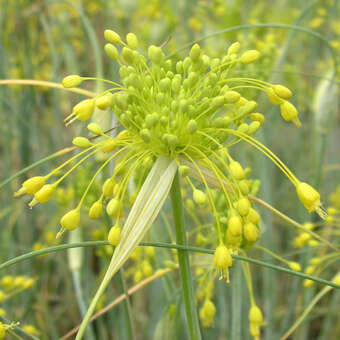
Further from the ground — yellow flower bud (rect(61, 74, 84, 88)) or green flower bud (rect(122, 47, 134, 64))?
green flower bud (rect(122, 47, 134, 64))

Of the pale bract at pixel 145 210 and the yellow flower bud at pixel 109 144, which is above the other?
the yellow flower bud at pixel 109 144

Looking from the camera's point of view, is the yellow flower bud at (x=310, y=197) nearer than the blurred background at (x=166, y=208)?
Yes

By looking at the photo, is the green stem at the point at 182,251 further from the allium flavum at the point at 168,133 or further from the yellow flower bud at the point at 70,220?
the yellow flower bud at the point at 70,220

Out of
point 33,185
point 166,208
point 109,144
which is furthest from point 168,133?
point 166,208

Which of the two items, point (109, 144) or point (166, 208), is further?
point (166, 208)

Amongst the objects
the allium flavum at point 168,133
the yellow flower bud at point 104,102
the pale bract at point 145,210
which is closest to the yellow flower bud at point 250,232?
the allium flavum at point 168,133

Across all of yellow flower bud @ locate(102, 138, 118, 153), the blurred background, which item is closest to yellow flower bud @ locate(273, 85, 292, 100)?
yellow flower bud @ locate(102, 138, 118, 153)

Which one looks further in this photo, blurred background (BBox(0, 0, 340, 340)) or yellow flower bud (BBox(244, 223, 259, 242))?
blurred background (BBox(0, 0, 340, 340))

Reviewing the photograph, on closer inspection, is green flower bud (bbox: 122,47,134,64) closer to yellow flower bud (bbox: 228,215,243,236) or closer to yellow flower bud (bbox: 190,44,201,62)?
yellow flower bud (bbox: 190,44,201,62)

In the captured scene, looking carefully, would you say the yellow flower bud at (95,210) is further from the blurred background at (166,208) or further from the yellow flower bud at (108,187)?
the blurred background at (166,208)

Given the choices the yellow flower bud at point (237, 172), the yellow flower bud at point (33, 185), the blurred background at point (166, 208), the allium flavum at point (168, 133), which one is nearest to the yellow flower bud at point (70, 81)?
the allium flavum at point (168, 133)

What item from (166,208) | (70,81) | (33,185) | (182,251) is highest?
(70,81)

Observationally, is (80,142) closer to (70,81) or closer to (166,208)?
(70,81)

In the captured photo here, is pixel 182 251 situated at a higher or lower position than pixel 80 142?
lower
